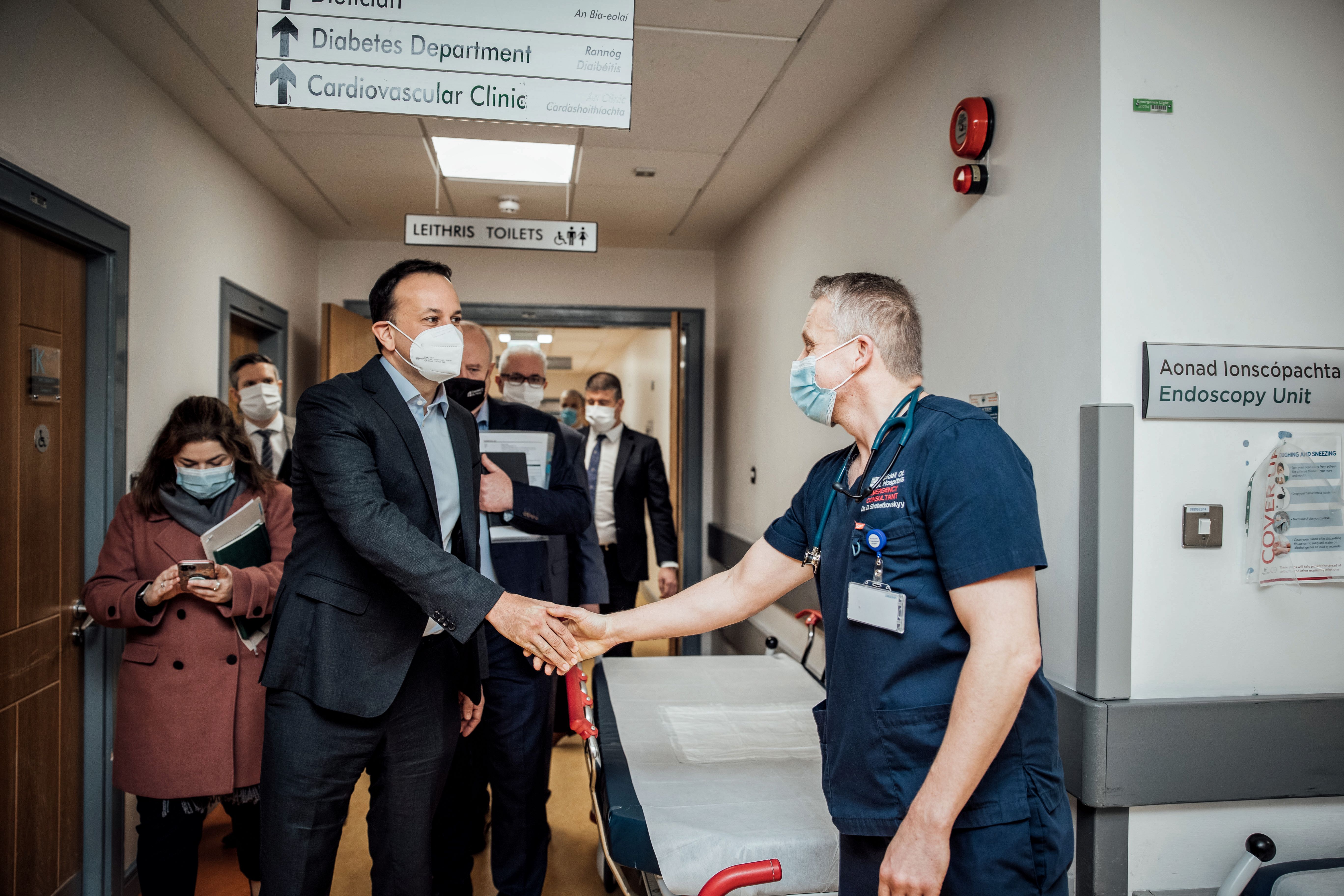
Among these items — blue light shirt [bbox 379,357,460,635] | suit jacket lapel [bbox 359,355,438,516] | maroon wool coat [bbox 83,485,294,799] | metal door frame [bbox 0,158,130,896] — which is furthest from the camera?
metal door frame [bbox 0,158,130,896]

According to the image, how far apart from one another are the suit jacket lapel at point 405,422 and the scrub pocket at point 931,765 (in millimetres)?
1017

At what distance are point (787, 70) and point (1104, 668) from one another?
2176mm

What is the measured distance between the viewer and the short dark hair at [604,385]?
4.49m

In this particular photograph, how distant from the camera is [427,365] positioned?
5.89ft

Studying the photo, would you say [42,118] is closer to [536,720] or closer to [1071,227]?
[536,720]

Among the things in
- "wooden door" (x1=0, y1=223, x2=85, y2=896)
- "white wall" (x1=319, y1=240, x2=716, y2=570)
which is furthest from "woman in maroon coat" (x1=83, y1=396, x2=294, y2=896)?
"white wall" (x1=319, y1=240, x2=716, y2=570)

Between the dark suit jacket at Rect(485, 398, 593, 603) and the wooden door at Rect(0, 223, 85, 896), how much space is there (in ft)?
4.25

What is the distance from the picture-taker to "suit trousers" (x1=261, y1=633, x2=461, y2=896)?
164 centimetres

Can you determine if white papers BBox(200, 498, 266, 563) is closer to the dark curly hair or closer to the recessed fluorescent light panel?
the dark curly hair

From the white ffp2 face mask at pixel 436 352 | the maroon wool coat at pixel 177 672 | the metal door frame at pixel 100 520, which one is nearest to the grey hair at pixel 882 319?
the white ffp2 face mask at pixel 436 352

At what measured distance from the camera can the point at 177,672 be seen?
2.25 meters

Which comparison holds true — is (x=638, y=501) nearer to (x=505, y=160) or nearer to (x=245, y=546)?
(x=505, y=160)

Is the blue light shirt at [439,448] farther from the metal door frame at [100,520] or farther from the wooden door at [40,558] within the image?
the metal door frame at [100,520]

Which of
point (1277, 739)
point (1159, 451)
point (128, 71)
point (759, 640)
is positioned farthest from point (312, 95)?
point (759, 640)
